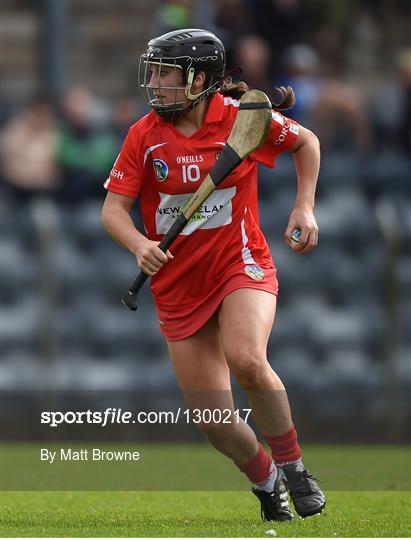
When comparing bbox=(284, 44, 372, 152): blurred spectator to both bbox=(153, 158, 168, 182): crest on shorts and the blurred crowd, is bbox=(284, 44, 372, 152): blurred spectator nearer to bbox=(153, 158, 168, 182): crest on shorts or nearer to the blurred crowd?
the blurred crowd

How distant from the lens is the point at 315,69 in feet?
44.6

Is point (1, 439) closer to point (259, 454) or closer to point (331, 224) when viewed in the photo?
point (331, 224)

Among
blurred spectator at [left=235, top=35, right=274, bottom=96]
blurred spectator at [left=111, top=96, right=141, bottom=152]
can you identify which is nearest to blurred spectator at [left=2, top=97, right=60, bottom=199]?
blurred spectator at [left=111, top=96, right=141, bottom=152]

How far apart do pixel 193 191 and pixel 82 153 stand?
19.1 feet

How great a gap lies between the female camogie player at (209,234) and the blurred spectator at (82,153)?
18.1 feet

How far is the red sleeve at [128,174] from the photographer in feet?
22.4

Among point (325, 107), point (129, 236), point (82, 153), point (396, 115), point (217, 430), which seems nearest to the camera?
point (129, 236)

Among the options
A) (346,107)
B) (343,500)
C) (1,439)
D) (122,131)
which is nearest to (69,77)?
(122,131)

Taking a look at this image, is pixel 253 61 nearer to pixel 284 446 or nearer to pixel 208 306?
pixel 208 306

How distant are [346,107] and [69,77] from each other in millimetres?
2860

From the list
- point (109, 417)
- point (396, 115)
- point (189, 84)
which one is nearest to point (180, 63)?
point (189, 84)

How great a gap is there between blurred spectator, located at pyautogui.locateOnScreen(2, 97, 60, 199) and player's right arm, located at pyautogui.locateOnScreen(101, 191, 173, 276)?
581cm

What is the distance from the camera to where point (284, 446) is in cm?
677

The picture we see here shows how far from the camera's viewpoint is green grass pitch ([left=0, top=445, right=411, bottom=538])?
617 centimetres
